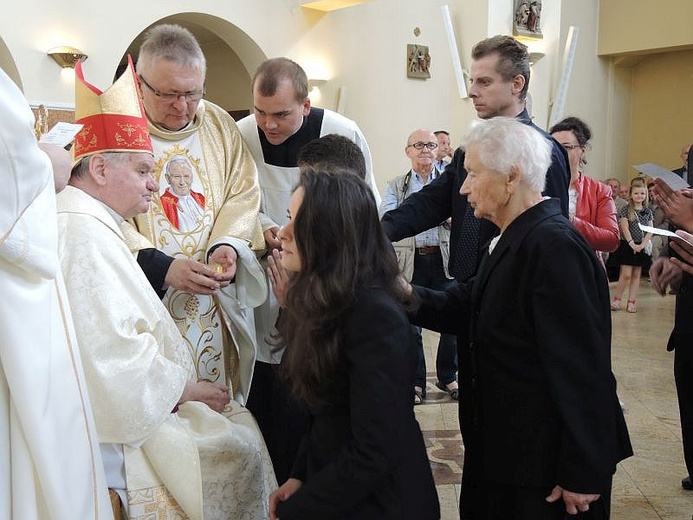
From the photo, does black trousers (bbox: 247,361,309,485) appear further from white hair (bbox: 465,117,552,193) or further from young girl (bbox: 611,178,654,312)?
young girl (bbox: 611,178,654,312)

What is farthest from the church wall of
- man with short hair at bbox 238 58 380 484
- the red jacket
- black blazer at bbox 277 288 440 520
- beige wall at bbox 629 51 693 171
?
black blazer at bbox 277 288 440 520

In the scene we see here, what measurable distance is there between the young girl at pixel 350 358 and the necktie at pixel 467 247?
105 centimetres

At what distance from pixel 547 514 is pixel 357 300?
866 mm

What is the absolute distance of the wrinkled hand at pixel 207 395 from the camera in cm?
229

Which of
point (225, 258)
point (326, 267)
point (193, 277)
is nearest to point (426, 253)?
point (225, 258)

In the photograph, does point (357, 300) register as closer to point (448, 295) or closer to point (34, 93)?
point (448, 295)

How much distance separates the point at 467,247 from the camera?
284cm

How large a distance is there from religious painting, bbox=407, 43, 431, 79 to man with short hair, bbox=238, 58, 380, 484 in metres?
7.61

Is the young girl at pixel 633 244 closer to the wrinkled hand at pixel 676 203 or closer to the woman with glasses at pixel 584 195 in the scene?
the woman with glasses at pixel 584 195

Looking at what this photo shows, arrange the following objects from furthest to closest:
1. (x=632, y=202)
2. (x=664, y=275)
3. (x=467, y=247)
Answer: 1. (x=632, y=202)
2. (x=664, y=275)
3. (x=467, y=247)

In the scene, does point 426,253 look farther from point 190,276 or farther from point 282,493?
point 282,493

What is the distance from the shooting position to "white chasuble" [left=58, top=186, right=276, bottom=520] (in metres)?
1.98

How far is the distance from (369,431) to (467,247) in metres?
1.31

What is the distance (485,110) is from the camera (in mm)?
2986
